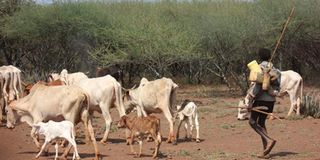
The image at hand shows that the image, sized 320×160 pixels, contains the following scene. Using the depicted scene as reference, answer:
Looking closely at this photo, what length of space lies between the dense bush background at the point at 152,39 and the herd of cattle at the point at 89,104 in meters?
9.43

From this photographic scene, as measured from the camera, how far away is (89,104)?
15.1 m

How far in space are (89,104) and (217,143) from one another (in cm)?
309

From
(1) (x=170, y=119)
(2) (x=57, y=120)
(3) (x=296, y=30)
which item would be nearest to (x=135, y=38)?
(3) (x=296, y=30)

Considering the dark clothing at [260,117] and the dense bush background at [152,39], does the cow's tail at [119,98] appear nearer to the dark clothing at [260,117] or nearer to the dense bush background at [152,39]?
the dark clothing at [260,117]

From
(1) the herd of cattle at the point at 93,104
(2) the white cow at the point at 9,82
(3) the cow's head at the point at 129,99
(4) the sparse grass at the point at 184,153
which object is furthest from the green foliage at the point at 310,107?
(2) the white cow at the point at 9,82

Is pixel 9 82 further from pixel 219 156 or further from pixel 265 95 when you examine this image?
pixel 265 95

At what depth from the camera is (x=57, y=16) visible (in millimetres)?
32562

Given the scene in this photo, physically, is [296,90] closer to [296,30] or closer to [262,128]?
[262,128]

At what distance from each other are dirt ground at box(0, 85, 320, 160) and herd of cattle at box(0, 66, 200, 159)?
1.38ft

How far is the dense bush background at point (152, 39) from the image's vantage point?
2972 centimetres

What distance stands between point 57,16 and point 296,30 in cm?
1159

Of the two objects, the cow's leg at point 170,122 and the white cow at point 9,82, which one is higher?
the white cow at point 9,82

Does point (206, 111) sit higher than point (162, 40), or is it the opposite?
point (162, 40)

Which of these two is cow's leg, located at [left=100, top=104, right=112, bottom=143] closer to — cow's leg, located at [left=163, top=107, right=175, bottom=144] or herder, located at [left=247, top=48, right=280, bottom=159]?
cow's leg, located at [left=163, top=107, right=175, bottom=144]
